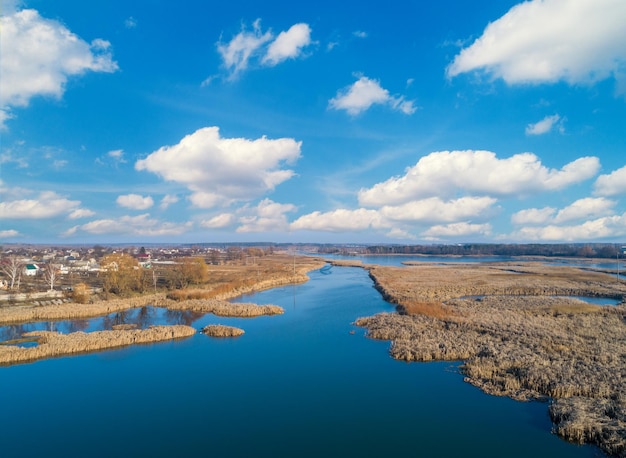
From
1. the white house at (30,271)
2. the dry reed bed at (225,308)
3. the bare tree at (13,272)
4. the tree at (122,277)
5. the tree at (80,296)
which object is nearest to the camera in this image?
the dry reed bed at (225,308)

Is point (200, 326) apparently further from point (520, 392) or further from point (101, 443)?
point (520, 392)

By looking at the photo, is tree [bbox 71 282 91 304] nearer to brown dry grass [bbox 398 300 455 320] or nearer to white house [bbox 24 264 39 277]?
white house [bbox 24 264 39 277]

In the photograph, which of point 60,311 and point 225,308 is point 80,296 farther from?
point 225,308

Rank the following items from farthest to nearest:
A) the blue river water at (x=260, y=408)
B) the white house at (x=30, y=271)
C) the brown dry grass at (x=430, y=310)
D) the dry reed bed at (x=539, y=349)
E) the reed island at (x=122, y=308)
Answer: the white house at (x=30, y=271) < the brown dry grass at (x=430, y=310) < the reed island at (x=122, y=308) < the dry reed bed at (x=539, y=349) < the blue river water at (x=260, y=408)

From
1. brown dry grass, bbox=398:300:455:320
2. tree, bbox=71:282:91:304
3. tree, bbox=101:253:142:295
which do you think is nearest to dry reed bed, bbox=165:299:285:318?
tree, bbox=71:282:91:304

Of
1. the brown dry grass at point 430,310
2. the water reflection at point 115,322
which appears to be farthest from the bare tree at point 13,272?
the brown dry grass at point 430,310

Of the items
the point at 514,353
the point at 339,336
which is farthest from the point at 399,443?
the point at 339,336

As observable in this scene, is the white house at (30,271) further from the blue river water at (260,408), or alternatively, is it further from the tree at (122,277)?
the blue river water at (260,408)
